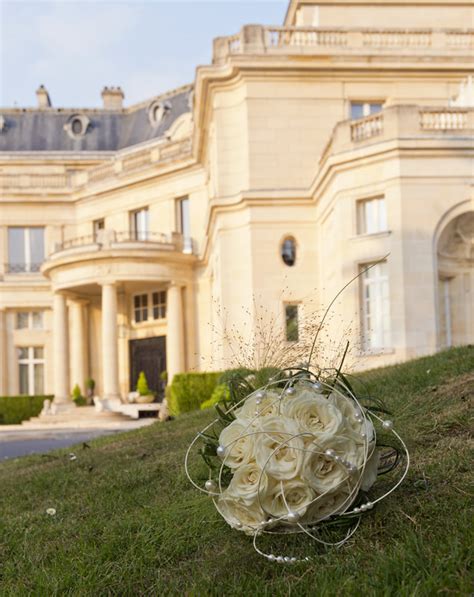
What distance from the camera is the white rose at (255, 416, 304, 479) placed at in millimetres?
3708

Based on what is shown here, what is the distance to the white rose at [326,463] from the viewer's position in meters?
3.71

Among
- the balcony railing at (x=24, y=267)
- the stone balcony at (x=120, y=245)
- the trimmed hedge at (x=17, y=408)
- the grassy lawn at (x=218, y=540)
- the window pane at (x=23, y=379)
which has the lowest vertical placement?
the trimmed hedge at (x=17, y=408)

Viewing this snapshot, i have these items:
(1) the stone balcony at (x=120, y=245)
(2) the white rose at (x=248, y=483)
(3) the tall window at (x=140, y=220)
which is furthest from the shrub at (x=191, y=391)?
(2) the white rose at (x=248, y=483)

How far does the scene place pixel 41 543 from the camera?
16.2 feet

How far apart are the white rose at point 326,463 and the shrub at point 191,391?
17865 millimetres

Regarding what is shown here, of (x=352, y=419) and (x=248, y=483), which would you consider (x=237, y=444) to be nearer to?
(x=248, y=483)

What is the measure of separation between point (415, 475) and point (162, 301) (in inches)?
1255

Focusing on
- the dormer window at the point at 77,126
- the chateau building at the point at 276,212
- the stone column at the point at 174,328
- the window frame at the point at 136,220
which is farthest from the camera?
the dormer window at the point at 77,126

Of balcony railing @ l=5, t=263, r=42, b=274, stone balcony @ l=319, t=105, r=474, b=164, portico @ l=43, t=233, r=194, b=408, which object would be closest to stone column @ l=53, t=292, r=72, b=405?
portico @ l=43, t=233, r=194, b=408

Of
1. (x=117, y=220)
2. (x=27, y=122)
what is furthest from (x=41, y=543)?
(x=27, y=122)

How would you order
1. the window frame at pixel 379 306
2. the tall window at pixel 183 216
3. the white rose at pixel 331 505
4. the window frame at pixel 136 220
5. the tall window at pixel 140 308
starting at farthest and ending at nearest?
1. the window frame at pixel 136 220
2. the tall window at pixel 140 308
3. the tall window at pixel 183 216
4. the window frame at pixel 379 306
5. the white rose at pixel 331 505

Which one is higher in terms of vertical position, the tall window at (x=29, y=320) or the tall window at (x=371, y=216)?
the tall window at (x=371, y=216)

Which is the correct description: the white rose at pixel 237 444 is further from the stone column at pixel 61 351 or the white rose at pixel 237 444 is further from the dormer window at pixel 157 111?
the dormer window at pixel 157 111

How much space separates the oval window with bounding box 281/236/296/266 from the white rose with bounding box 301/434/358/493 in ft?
71.0
